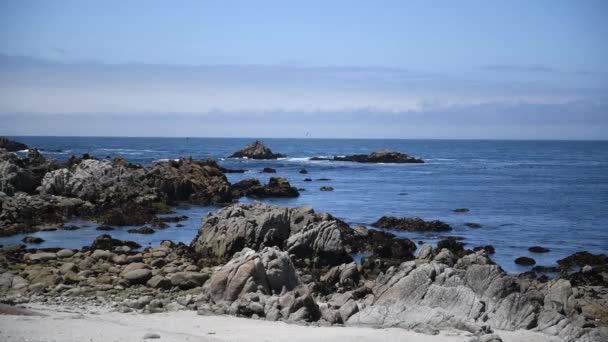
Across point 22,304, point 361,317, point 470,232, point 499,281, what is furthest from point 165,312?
point 470,232

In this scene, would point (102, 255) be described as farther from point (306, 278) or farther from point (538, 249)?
point (538, 249)

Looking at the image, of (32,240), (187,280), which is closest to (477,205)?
(32,240)

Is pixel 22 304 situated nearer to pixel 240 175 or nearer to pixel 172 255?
pixel 172 255

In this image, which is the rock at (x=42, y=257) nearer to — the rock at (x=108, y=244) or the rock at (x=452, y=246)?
the rock at (x=108, y=244)

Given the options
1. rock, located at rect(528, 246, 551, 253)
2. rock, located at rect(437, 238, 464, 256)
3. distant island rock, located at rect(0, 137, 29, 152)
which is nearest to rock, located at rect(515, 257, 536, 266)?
rock, located at rect(528, 246, 551, 253)

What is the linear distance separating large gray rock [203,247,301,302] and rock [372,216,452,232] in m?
19.8

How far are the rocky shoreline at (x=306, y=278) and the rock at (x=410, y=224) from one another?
0.25 feet

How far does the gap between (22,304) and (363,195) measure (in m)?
44.2

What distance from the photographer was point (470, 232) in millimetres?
39750

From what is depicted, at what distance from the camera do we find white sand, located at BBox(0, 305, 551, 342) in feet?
50.5

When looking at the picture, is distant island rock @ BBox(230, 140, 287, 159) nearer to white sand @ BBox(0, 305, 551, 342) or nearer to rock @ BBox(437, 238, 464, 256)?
rock @ BBox(437, 238, 464, 256)

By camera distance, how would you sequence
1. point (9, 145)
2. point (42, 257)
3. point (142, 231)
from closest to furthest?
1. point (42, 257)
2. point (142, 231)
3. point (9, 145)

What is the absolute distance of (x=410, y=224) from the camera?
41.5 m

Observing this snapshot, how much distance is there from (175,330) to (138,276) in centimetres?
728
